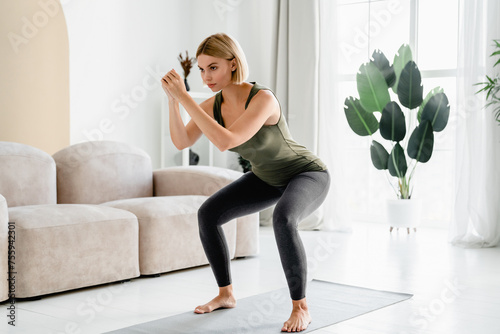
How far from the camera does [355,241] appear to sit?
4770 millimetres

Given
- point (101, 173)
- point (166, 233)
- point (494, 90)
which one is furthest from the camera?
point (494, 90)

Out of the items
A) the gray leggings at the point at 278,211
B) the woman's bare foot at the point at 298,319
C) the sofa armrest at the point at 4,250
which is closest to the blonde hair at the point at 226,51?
the gray leggings at the point at 278,211

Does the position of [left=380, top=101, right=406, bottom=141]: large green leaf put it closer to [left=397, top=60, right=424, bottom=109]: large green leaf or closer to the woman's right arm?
[left=397, top=60, right=424, bottom=109]: large green leaf

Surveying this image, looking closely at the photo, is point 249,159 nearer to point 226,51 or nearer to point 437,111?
point 226,51

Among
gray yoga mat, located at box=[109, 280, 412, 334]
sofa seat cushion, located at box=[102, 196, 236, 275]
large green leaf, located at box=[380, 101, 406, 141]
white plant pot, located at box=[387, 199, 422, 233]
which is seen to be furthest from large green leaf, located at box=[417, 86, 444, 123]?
gray yoga mat, located at box=[109, 280, 412, 334]

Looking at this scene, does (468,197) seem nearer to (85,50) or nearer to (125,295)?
(125,295)

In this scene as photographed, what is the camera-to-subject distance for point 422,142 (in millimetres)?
5004

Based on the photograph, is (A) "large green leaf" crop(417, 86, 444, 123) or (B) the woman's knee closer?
(B) the woman's knee

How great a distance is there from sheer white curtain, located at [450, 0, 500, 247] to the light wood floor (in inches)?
9.0

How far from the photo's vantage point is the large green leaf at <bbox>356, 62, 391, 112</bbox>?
16.9 ft

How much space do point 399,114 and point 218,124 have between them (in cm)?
312

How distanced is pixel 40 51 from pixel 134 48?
94 cm

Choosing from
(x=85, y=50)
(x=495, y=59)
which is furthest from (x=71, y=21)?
(x=495, y=59)

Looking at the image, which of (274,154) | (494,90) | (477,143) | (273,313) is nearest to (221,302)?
(273,313)
